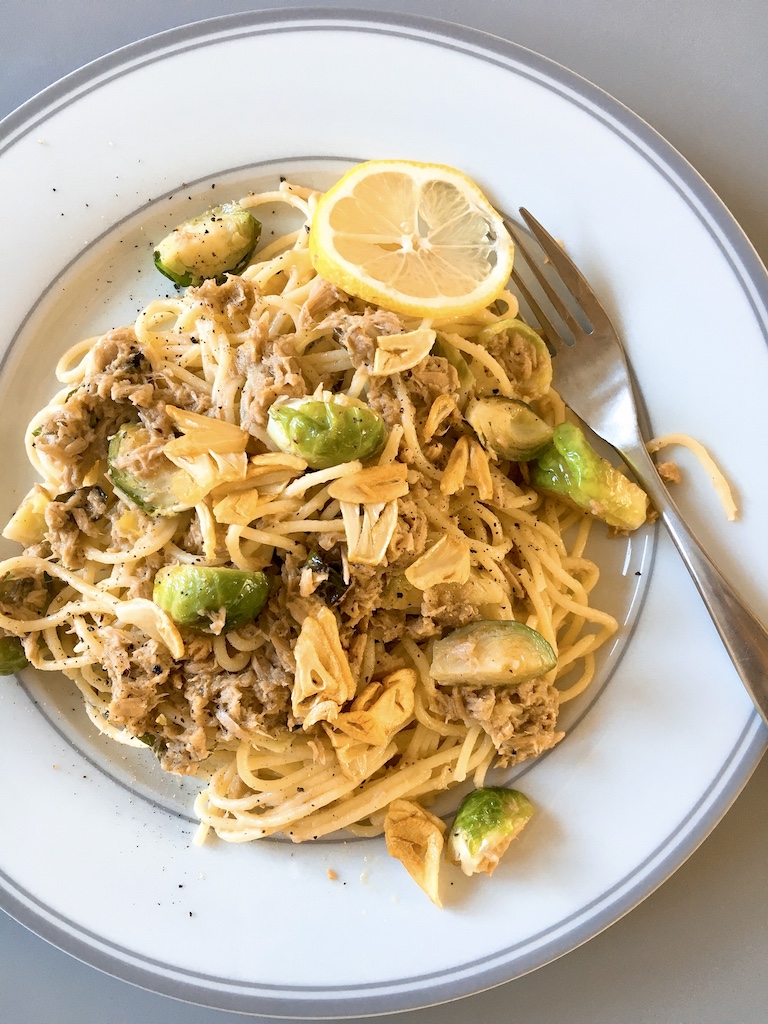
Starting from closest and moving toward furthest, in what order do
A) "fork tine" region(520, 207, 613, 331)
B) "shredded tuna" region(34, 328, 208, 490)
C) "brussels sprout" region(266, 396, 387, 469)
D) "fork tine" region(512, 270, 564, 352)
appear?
"brussels sprout" region(266, 396, 387, 469)
"shredded tuna" region(34, 328, 208, 490)
"fork tine" region(520, 207, 613, 331)
"fork tine" region(512, 270, 564, 352)

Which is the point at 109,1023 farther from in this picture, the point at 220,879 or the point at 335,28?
the point at 335,28

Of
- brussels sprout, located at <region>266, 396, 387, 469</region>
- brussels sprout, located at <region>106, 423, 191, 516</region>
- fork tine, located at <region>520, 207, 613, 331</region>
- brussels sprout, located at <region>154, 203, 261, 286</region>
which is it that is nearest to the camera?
brussels sprout, located at <region>266, 396, 387, 469</region>

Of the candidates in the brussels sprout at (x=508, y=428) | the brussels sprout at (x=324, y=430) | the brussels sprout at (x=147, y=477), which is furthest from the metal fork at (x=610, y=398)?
the brussels sprout at (x=147, y=477)

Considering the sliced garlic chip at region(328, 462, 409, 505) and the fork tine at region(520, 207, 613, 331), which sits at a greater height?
the fork tine at region(520, 207, 613, 331)

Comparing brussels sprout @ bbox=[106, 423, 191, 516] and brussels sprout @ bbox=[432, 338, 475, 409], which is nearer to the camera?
brussels sprout @ bbox=[106, 423, 191, 516]

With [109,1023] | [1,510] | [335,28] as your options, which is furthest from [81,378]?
[109,1023]

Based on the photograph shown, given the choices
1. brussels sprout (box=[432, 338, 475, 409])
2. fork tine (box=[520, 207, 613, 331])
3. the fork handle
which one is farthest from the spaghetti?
the fork handle

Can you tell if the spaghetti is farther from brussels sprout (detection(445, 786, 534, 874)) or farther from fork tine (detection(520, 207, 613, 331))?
fork tine (detection(520, 207, 613, 331))
